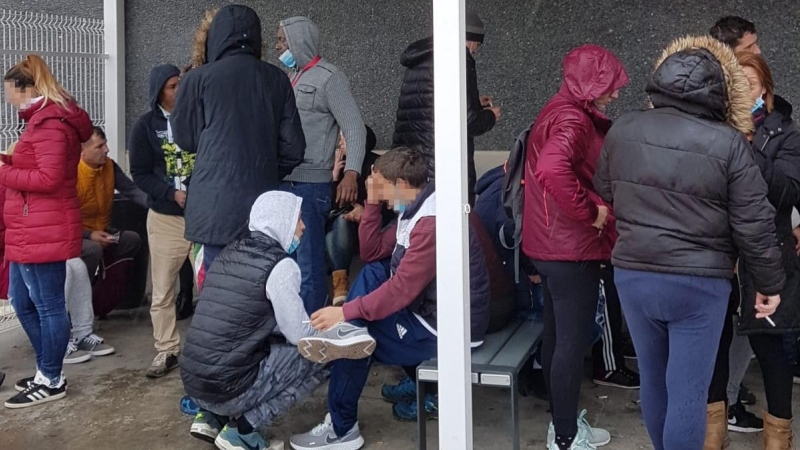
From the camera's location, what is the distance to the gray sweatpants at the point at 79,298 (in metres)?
5.01

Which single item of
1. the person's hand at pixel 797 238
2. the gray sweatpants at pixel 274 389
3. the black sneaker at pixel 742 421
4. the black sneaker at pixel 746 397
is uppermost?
the person's hand at pixel 797 238

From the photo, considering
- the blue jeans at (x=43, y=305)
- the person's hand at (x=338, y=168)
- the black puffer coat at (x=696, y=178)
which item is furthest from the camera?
the person's hand at (x=338, y=168)

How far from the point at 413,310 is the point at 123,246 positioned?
2731mm

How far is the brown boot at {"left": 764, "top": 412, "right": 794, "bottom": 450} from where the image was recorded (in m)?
3.44

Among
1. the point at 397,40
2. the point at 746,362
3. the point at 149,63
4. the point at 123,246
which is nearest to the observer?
the point at 746,362

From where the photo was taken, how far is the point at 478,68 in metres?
5.84

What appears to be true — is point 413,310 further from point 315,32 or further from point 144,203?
Answer: point 144,203

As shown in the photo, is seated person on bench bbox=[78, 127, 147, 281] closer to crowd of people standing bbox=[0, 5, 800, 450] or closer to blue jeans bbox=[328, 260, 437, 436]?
crowd of people standing bbox=[0, 5, 800, 450]

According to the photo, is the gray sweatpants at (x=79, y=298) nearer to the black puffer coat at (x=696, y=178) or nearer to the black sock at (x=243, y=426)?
the black sock at (x=243, y=426)

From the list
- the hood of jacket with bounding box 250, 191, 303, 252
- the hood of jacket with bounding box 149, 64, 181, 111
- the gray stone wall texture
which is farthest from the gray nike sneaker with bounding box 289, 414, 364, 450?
the gray stone wall texture

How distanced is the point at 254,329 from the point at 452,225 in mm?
912

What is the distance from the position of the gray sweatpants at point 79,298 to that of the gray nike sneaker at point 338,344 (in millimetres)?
2093

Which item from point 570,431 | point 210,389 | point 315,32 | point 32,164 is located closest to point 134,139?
point 32,164

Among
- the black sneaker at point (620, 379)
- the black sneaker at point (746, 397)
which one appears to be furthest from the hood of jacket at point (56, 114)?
the black sneaker at point (746, 397)
